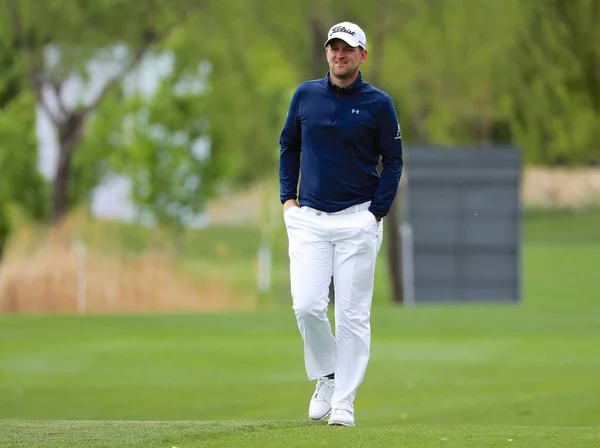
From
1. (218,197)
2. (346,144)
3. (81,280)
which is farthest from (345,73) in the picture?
(218,197)

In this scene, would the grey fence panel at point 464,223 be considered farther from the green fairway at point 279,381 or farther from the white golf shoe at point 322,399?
the white golf shoe at point 322,399

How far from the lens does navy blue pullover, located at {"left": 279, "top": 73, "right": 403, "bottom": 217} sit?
815 cm

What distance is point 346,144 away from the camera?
816cm

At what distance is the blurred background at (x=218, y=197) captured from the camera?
13.4 meters

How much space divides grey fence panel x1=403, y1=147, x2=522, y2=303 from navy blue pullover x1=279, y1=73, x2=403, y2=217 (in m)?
18.1

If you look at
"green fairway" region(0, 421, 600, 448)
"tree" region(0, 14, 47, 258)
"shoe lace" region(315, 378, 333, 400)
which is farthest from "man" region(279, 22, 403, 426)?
"tree" region(0, 14, 47, 258)

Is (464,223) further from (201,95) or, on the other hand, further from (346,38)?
(346,38)

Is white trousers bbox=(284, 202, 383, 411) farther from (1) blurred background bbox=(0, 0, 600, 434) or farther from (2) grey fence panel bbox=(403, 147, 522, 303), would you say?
(2) grey fence panel bbox=(403, 147, 522, 303)

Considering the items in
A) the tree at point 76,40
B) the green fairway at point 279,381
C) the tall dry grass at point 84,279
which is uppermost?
the tree at point 76,40

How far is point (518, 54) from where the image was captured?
27.4m

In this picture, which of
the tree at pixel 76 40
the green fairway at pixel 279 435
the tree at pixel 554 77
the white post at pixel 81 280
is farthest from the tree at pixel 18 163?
the green fairway at pixel 279 435

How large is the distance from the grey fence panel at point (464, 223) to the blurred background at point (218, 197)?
26 centimetres

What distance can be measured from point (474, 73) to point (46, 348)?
42.7ft

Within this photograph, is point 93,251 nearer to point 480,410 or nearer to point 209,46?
Answer: point 209,46
